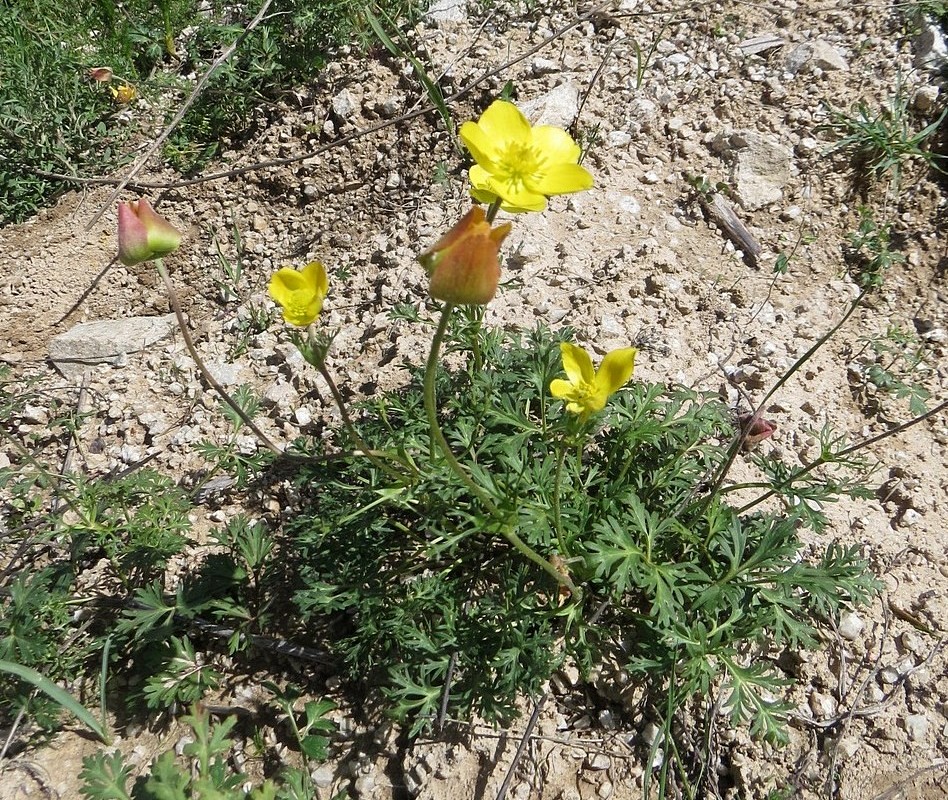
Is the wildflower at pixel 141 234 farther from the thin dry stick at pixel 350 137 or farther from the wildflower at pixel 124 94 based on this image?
the wildflower at pixel 124 94

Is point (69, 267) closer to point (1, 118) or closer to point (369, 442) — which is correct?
point (1, 118)

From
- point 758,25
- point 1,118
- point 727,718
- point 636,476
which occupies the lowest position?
point 727,718

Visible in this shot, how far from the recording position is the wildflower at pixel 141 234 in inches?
79.5

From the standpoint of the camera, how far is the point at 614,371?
6.99 ft

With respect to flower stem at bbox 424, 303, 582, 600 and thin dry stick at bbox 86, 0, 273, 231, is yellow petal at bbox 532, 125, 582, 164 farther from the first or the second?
thin dry stick at bbox 86, 0, 273, 231

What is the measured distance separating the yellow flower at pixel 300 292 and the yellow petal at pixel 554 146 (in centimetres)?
76

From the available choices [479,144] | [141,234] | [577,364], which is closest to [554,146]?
[479,144]

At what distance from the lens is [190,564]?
3221 mm

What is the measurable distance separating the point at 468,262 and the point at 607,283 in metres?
2.08

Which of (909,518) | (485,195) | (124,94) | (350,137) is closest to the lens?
(485,195)

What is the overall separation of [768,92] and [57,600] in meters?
4.26

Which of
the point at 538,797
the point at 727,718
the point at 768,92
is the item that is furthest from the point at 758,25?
the point at 538,797

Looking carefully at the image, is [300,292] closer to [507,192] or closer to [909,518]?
[507,192]

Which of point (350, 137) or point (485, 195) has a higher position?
point (485, 195)
